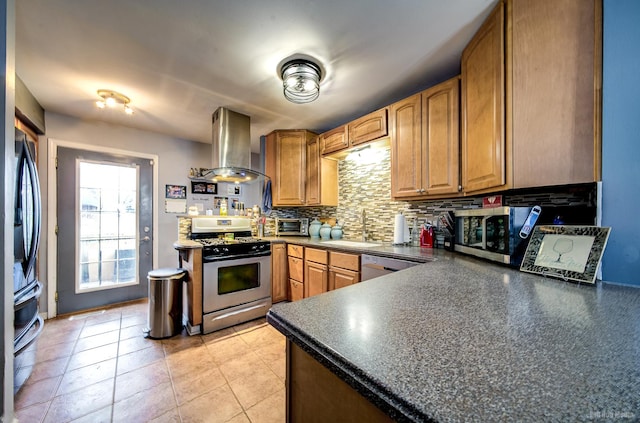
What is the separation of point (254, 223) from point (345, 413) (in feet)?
10.5

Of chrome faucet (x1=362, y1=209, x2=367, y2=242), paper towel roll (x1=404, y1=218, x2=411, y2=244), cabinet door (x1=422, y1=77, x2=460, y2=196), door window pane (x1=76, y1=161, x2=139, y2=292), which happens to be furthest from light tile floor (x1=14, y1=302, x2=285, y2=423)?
cabinet door (x1=422, y1=77, x2=460, y2=196)

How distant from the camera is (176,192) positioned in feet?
11.5

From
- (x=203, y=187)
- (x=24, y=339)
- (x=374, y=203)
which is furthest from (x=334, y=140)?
(x=24, y=339)

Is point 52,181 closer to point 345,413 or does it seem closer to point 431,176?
point 345,413

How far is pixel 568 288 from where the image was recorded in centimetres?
95

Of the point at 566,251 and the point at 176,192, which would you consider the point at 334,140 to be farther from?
the point at 176,192

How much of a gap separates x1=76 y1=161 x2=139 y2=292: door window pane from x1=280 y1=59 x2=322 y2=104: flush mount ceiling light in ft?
8.60

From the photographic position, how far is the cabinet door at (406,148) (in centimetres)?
211

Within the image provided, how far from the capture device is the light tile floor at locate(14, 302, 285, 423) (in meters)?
1.42

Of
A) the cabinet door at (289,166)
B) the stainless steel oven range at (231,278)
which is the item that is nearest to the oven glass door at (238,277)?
the stainless steel oven range at (231,278)

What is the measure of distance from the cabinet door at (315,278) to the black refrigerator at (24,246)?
7.04 feet

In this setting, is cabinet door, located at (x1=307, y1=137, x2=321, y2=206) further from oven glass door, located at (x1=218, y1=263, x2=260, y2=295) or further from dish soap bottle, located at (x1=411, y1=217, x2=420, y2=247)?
dish soap bottle, located at (x1=411, y1=217, x2=420, y2=247)

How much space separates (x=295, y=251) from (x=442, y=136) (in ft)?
6.58

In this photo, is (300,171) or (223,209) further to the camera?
(223,209)
